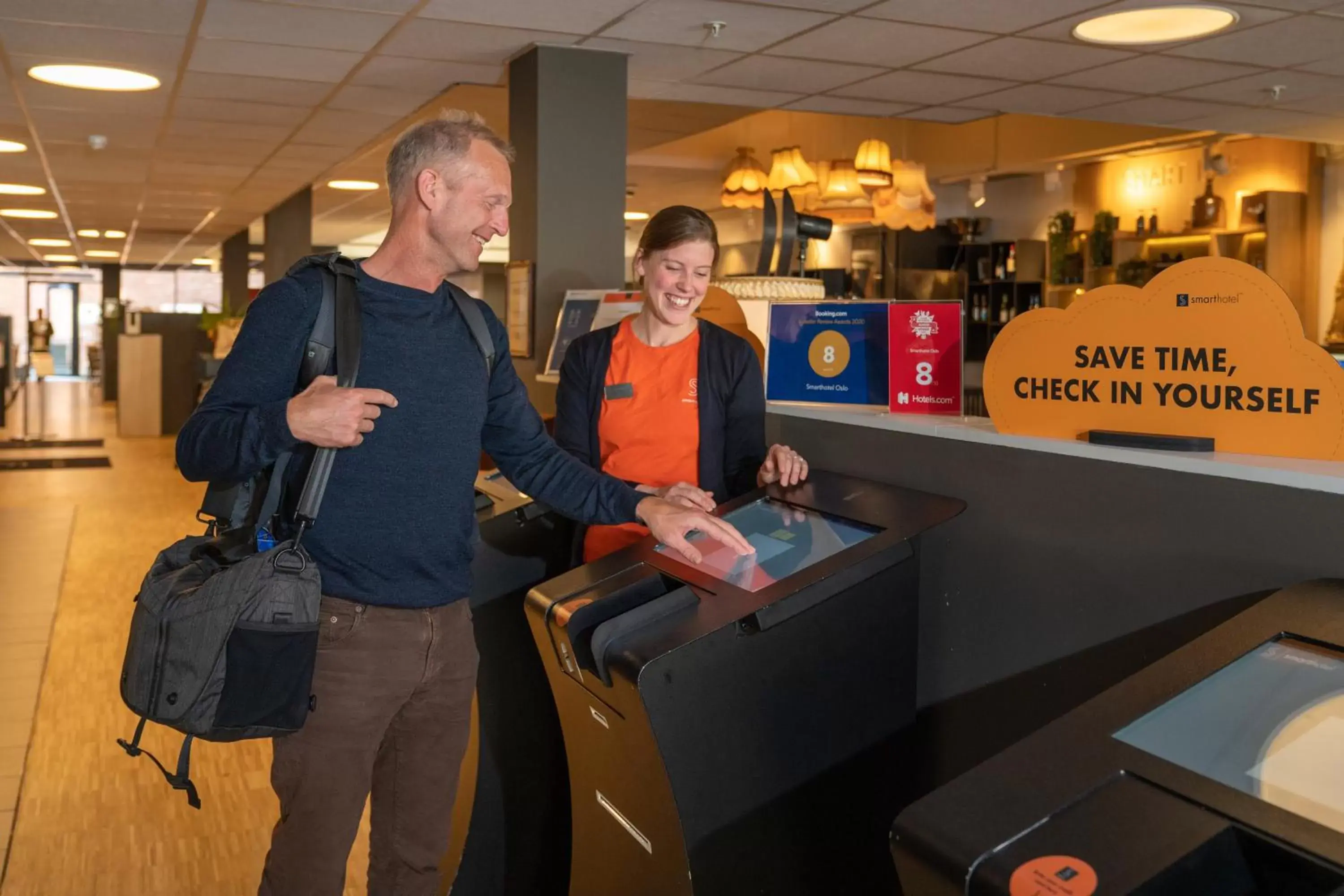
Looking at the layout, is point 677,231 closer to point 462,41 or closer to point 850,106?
point 462,41

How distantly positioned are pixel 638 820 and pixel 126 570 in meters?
5.69

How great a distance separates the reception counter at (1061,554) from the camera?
1495 millimetres

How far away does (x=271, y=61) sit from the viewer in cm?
522

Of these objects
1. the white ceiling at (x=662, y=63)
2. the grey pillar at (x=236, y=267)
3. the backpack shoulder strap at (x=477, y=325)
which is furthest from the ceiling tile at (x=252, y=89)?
the grey pillar at (x=236, y=267)

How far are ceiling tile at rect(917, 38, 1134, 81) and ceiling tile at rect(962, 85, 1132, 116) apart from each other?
11.2 inches

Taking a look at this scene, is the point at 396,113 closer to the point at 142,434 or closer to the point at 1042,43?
the point at 1042,43

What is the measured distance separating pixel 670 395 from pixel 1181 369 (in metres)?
0.98

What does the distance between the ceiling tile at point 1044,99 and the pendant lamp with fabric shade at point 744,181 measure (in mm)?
2322

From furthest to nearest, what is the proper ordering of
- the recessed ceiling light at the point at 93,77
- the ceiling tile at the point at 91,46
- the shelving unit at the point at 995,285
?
the shelving unit at the point at 995,285 → the recessed ceiling light at the point at 93,77 → the ceiling tile at the point at 91,46

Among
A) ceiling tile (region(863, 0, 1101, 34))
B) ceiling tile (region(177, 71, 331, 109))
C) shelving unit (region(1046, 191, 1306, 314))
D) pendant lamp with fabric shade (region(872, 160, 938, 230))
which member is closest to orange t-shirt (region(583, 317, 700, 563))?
ceiling tile (region(863, 0, 1101, 34))

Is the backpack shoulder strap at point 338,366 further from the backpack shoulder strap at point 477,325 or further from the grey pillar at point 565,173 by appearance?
the grey pillar at point 565,173

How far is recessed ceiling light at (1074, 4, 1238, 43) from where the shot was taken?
4285 mm

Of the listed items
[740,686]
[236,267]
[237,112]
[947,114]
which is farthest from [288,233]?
[740,686]

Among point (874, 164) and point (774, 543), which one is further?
point (874, 164)
